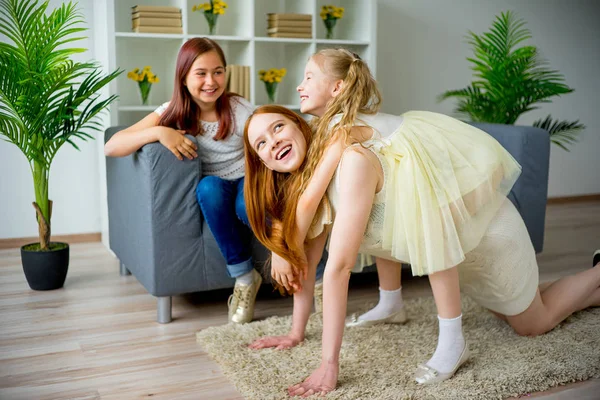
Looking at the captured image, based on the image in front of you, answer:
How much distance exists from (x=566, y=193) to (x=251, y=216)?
3619 mm

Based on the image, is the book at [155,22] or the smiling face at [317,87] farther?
the book at [155,22]

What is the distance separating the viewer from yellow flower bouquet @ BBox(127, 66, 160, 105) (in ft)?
10.1

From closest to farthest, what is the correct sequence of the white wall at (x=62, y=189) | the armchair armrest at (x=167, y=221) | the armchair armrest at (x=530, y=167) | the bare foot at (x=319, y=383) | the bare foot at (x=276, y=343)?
the bare foot at (x=319, y=383)
the bare foot at (x=276, y=343)
the armchair armrest at (x=167, y=221)
the armchair armrest at (x=530, y=167)
the white wall at (x=62, y=189)

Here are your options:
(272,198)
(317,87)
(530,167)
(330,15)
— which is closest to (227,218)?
(272,198)

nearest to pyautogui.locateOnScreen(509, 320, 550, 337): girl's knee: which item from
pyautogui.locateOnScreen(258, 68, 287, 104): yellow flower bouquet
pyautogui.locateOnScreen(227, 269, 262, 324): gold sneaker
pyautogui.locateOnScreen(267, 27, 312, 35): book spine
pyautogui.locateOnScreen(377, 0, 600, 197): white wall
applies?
pyautogui.locateOnScreen(227, 269, 262, 324): gold sneaker

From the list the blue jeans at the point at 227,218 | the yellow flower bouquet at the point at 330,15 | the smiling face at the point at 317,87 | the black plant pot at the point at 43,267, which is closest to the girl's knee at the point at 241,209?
the blue jeans at the point at 227,218

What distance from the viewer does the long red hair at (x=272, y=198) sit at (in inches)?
71.7

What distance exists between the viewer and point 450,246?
1.73m

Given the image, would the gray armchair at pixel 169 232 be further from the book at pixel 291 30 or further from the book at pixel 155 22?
the book at pixel 291 30

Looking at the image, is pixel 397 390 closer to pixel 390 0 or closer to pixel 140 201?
pixel 140 201

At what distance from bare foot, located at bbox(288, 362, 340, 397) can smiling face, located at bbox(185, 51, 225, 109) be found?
1.10 meters

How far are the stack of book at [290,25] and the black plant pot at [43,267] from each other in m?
1.58

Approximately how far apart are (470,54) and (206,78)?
2.54m

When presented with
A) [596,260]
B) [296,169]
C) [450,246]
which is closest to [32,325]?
[296,169]
